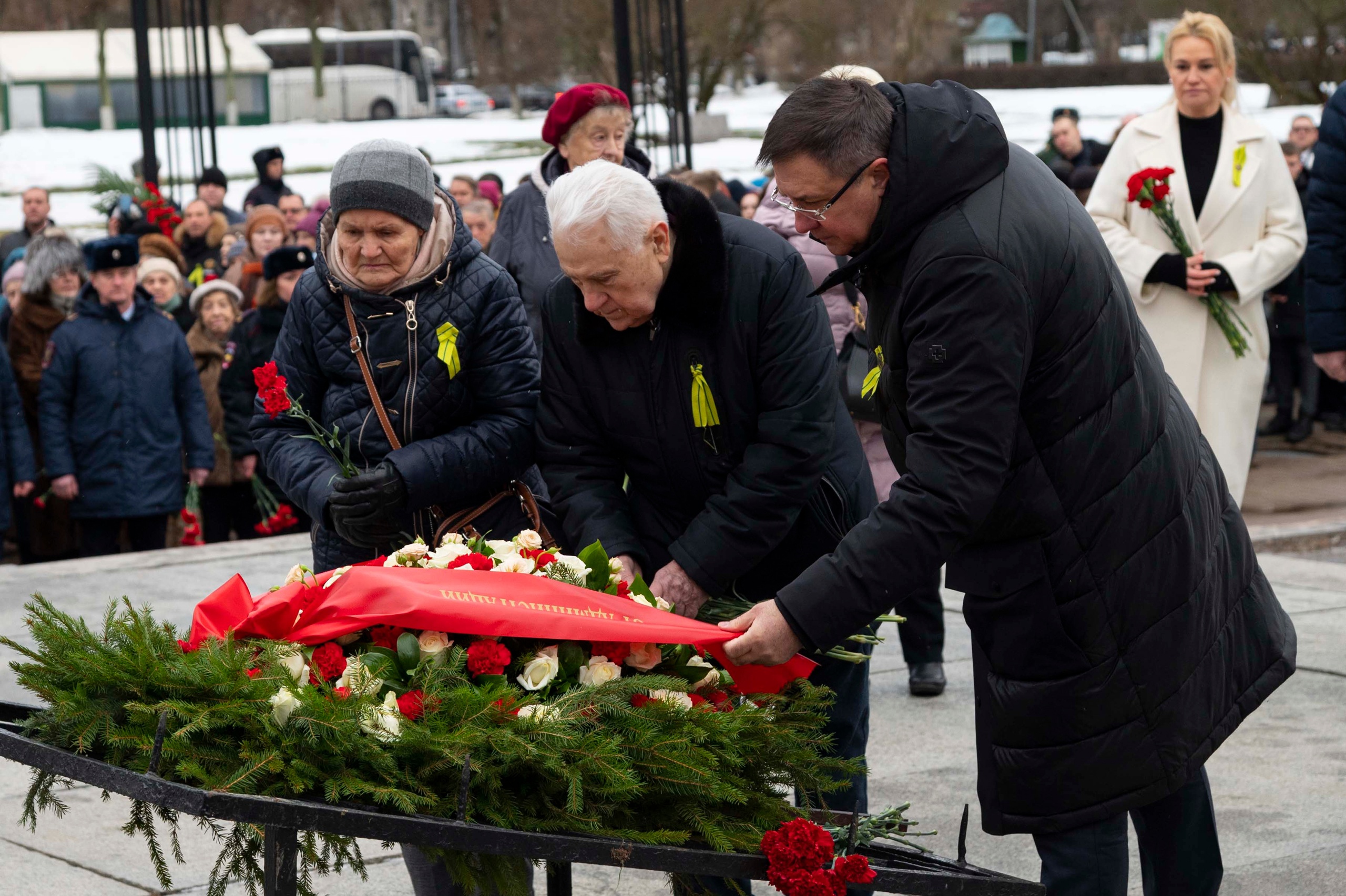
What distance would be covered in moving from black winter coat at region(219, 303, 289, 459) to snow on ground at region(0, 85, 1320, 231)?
747 inches

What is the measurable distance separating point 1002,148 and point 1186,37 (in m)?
3.93

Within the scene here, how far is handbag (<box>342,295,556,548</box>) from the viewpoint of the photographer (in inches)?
146

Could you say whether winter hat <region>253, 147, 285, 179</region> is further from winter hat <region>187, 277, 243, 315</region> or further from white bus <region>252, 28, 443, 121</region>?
white bus <region>252, 28, 443, 121</region>

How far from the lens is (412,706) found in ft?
8.39

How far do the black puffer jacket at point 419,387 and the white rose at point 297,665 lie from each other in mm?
1011

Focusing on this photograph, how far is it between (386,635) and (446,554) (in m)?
0.27

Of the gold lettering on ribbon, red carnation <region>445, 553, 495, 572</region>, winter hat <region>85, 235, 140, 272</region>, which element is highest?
winter hat <region>85, 235, 140, 272</region>

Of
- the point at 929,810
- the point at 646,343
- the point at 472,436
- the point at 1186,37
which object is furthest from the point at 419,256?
the point at 1186,37

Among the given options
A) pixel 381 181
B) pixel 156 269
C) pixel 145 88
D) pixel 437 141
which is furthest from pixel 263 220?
pixel 437 141

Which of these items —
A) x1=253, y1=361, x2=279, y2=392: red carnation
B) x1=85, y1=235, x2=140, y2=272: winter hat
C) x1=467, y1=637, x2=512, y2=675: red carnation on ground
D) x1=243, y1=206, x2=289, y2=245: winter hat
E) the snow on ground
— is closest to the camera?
x1=467, y1=637, x2=512, y2=675: red carnation on ground

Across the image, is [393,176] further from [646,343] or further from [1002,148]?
[1002,148]

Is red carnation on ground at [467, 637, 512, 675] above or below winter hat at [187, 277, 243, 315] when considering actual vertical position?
below

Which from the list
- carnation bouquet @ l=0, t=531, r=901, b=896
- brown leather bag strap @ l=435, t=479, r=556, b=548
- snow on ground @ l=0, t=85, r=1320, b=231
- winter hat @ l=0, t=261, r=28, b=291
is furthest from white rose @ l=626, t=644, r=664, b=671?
snow on ground @ l=0, t=85, r=1320, b=231

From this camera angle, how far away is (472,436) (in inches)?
148
